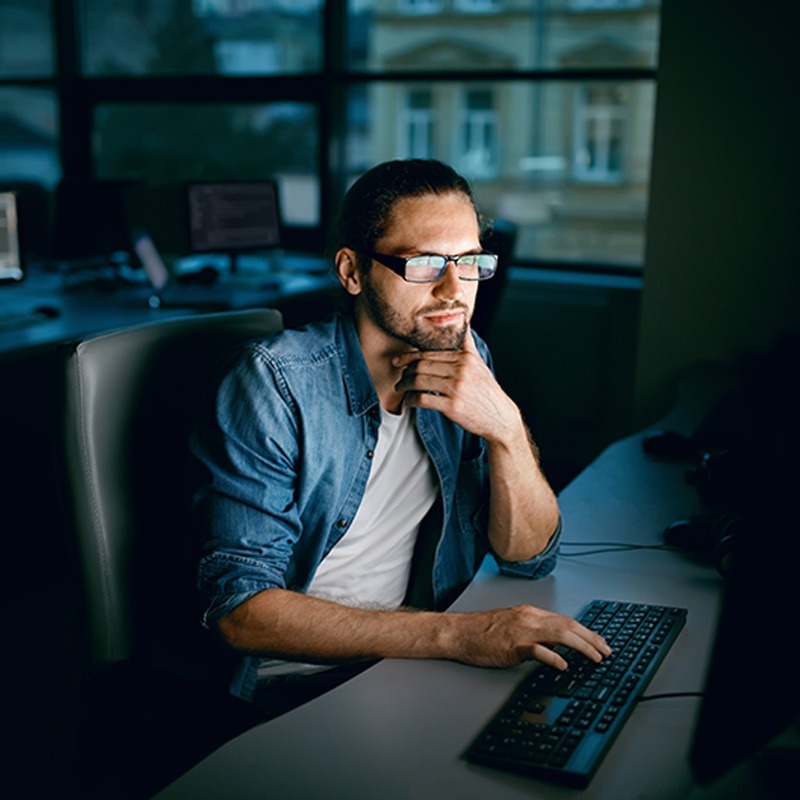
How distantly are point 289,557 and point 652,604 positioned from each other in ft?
1.68

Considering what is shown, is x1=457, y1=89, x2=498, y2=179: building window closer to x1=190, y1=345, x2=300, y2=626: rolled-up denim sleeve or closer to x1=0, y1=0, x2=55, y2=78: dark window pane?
x1=0, y1=0, x2=55, y2=78: dark window pane

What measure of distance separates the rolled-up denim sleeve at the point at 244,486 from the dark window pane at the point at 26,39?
15.2 ft

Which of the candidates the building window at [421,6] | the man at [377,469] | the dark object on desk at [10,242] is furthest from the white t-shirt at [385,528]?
the building window at [421,6]

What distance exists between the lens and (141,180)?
4.50 meters

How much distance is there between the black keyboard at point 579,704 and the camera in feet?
3.17

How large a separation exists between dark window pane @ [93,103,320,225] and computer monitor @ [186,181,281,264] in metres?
0.33

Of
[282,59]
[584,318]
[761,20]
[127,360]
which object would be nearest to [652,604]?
[127,360]

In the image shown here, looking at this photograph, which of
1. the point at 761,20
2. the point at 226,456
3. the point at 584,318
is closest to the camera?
the point at 226,456

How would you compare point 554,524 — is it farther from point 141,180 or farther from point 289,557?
point 141,180

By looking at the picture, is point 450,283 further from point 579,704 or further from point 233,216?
point 233,216

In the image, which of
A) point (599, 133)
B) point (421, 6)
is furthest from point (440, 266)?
point (421, 6)

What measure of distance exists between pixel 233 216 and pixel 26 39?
2.20 m

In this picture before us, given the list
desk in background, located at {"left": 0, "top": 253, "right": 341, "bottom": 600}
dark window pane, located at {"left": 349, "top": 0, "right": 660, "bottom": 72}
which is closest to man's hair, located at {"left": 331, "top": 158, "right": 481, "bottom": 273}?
Answer: desk in background, located at {"left": 0, "top": 253, "right": 341, "bottom": 600}

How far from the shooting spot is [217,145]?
5102mm
